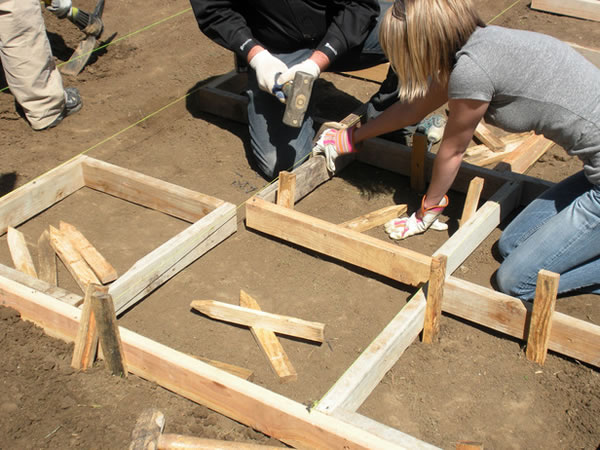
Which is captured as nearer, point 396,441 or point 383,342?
point 396,441

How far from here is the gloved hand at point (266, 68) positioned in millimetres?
4414

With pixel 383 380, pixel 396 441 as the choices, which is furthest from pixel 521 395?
pixel 396 441

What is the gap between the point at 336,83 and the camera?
639 centimetres

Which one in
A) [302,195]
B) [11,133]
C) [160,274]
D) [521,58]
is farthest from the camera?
[11,133]

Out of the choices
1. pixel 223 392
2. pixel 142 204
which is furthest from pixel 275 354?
pixel 142 204

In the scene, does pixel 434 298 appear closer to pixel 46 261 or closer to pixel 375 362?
pixel 375 362

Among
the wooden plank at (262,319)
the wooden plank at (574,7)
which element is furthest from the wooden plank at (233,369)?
the wooden plank at (574,7)

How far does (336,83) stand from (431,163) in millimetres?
2040

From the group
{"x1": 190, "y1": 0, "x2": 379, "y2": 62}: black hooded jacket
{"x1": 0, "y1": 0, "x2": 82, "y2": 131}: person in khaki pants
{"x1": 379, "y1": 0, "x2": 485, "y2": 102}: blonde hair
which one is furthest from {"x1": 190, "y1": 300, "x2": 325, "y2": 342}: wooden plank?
{"x1": 0, "y1": 0, "x2": 82, "y2": 131}: person in khaki pants

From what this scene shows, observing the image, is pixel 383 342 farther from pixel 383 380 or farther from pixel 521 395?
pixel 521 395

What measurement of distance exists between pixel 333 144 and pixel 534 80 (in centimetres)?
169

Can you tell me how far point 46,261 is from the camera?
3.87 m

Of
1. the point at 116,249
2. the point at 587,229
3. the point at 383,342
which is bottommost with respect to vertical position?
the point at 116,249

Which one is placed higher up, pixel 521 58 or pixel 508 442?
pixel 521 58
